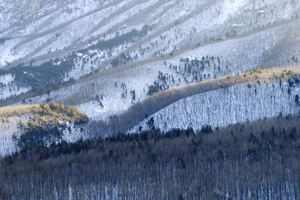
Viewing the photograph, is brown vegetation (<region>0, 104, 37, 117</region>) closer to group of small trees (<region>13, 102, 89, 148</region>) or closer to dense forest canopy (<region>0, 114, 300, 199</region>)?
group of small trees (<region>13, 102, 89, 148</region>)

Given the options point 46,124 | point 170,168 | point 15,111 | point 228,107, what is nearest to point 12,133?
point 46,124

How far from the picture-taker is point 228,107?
98812 millimetres

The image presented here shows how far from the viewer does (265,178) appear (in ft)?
181

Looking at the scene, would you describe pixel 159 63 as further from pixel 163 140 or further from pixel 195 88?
pixel 163 140

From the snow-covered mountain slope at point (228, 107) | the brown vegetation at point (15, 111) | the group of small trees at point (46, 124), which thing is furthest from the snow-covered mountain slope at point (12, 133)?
the snow-covered mountain slope at point (228, 107)

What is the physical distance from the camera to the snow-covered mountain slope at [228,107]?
308 ft

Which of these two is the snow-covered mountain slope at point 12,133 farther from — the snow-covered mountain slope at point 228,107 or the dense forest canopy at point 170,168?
the dense forest canopy at point 170,168

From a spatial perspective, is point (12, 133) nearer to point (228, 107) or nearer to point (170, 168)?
point (170, 168)

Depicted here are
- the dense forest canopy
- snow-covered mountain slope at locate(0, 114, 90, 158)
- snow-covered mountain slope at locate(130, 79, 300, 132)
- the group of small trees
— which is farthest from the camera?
the group of small trees

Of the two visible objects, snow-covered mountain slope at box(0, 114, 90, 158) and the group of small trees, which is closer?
snow-covered mountain slope at box(0, 114, 90, 158)

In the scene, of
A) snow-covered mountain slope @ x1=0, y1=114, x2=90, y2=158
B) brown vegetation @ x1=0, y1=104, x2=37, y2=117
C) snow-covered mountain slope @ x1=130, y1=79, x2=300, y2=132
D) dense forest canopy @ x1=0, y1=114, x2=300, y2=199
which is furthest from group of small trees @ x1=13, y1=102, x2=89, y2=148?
dense forest canopy @ x1=0, y1=114, x2=300, y2=199

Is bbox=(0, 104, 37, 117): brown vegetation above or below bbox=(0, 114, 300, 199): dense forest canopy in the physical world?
above

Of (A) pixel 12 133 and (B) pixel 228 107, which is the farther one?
(A) pixel 12 133

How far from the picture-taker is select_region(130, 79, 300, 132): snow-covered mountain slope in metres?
93.8
